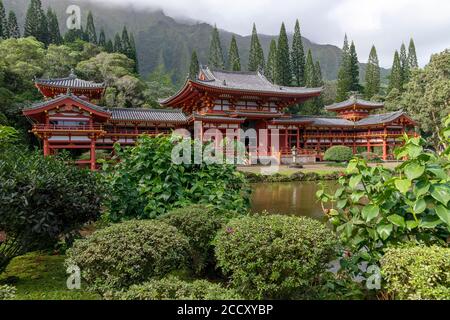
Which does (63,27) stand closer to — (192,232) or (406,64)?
(406,64)

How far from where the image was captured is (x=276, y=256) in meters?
3.15

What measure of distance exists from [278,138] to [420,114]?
16631 mm

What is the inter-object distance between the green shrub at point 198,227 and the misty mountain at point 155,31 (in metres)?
101

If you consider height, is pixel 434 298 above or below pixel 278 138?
below

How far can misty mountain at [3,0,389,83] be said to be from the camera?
366 feet

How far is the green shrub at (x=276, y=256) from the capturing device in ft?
10.3

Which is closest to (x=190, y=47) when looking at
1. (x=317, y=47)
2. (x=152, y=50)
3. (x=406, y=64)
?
(x=152, y=50)

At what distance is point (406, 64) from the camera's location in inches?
2323

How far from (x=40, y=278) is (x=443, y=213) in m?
5.18

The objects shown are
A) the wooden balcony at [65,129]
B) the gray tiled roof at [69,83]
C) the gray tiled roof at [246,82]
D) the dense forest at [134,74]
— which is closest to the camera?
the wooden balcony at [65,129]

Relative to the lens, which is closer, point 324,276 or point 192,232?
point 324,276

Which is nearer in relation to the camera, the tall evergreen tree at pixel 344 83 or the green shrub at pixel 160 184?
the green shrub at pixel 160 184

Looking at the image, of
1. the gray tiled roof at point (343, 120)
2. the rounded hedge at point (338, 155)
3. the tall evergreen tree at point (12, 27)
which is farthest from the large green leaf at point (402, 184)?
the tall evergreen tree at point (12, 27)

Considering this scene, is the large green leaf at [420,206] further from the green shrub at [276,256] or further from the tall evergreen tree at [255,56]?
the tall evergreen tree at [255,56]
